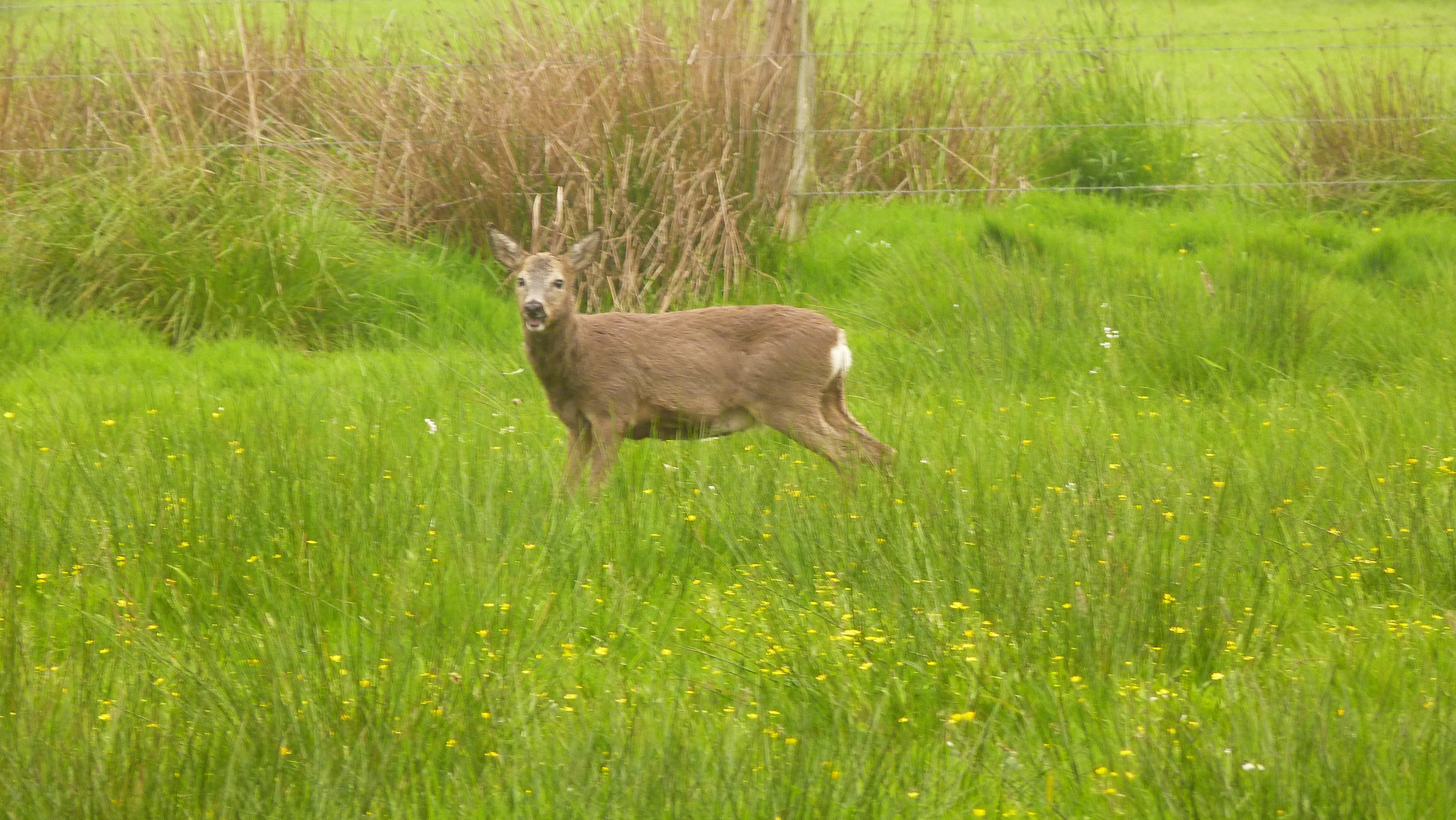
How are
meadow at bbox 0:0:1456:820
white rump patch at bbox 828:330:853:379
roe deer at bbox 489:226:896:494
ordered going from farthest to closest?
1. white rump patch at bbox 828:330:853:379
2. roe deer at bbox 489:226:896:494
3. meadow at bbox 0:0:1456:820

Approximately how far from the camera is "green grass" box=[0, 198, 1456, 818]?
311 centimetres

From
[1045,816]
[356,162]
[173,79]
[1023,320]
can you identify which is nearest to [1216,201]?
[1023,320]

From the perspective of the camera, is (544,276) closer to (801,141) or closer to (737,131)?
(737,131)

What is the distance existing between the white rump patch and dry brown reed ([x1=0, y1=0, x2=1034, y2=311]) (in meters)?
1.81

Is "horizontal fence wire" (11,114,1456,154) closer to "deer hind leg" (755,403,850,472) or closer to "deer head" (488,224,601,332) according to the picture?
"deer head" (488,224,601,332)

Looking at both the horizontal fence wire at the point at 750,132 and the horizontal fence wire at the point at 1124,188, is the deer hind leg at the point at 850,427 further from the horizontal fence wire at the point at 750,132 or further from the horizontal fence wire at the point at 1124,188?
the horizontal fence wire at the point at 1124,188

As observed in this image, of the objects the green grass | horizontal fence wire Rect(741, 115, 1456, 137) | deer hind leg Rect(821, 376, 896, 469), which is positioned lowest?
deer hind leg Rect(821, 376, 896, 469)

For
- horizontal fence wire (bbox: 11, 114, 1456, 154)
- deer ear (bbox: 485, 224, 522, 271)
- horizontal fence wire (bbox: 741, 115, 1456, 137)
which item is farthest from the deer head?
horizontal fence wire (bbox: 741, 115, 1456, 137)

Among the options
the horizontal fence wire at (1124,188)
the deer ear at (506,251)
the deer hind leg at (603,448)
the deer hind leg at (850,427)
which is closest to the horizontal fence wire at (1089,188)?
the horizontal fence wire at (1124,188)

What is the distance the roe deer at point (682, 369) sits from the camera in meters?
6.29

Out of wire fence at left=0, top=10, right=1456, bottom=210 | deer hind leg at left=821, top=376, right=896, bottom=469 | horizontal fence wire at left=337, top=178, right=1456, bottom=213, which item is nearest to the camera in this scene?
deer hind leg at left=821, top=376, right=896, bottom=469

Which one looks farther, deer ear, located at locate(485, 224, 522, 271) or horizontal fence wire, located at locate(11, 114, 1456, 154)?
horizontal fence wire, located at locate(11, 114, 1456, 154)

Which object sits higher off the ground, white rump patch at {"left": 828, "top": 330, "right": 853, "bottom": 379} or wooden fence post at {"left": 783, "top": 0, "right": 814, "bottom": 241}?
wooden fence post at {"left": 783, "top": 0, "right": 814, "bottom": 241}

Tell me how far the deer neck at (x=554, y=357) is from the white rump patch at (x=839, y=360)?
3.42 feet
